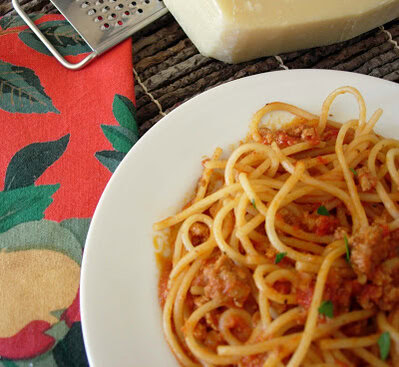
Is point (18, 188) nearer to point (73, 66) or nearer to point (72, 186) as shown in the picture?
point (72, 186)

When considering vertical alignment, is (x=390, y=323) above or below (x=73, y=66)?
below

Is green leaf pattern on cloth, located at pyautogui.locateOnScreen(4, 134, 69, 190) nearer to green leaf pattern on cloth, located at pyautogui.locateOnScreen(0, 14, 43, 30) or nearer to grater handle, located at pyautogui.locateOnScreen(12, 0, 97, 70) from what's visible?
grater handle, located at pyautogui.locateOnScreen(12, 0, 97, 70)

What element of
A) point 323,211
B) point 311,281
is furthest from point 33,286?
point 323,211

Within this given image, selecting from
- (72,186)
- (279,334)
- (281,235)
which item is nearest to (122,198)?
(72,186)

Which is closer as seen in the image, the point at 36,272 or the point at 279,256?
the point at 279,256

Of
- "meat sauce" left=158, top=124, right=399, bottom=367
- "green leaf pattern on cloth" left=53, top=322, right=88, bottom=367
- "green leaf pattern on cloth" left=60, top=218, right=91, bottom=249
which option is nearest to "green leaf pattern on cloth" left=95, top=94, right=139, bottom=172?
"green leaf pattern on cloth" left=60, top=218, right=91, bottom=249

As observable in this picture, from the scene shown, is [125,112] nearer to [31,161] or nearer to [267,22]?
→ [31,161]
